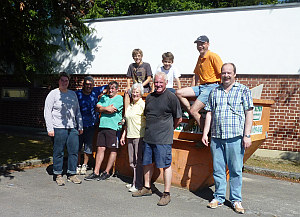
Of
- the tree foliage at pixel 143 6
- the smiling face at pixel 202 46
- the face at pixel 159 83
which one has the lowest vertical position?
the face at pixel 159 83

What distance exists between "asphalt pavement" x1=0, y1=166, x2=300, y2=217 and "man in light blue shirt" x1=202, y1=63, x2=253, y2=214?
0.30 meters

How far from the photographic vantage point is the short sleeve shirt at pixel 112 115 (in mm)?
6305

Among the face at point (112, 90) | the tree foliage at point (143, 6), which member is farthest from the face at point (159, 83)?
the tree foliage at point (143, 6)

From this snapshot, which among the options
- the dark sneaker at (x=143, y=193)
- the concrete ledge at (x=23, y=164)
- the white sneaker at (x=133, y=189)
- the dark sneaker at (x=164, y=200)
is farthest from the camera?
the concrete ledge at (x=23, y=164)

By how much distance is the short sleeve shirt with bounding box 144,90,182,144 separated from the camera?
5.16 m

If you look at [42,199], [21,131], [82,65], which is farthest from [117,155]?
[21,131]

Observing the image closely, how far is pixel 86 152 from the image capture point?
6.85m

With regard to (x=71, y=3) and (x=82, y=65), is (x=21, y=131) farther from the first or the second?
(x=71, y=3)

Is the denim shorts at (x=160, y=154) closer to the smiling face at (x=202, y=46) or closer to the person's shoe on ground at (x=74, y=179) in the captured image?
the person's shoe on ground at (x=74, y=179)

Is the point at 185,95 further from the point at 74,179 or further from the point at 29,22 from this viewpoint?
the point at 29,22

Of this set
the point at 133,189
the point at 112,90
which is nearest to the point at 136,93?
the point at 112,90

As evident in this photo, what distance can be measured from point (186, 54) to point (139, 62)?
4.64 metres

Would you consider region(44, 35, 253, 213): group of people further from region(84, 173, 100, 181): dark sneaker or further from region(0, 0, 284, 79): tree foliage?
region(0, 0, 284, 79): tree foliage

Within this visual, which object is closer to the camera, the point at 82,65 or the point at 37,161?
the point at 37,161
